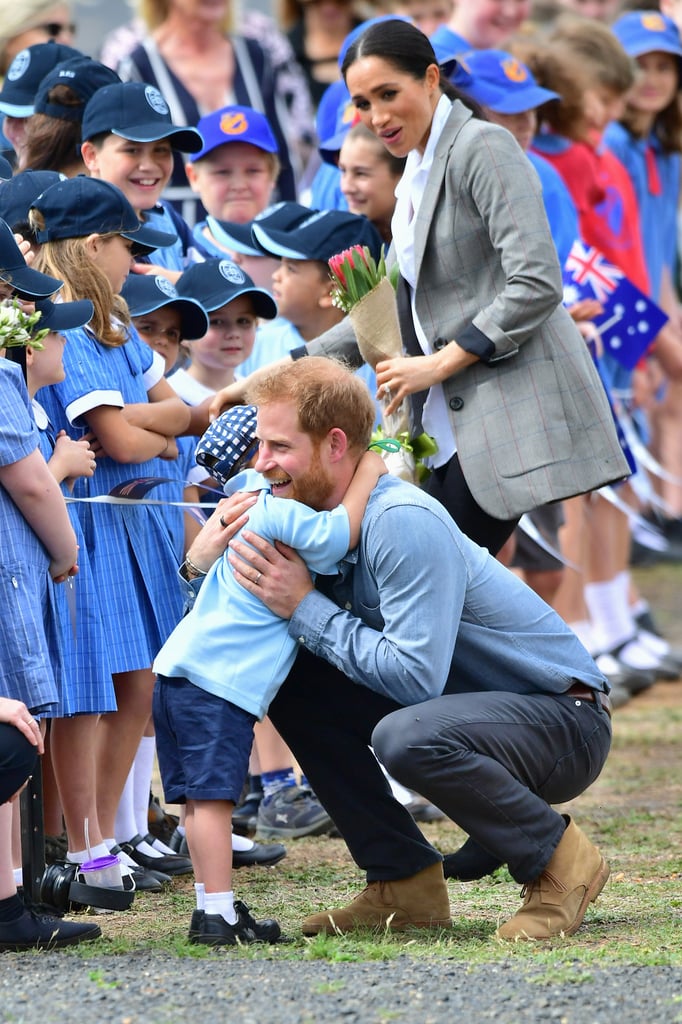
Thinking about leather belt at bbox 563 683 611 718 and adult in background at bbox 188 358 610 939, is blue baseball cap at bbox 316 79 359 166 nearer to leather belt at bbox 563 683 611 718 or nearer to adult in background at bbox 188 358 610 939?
adult in background at bbox 188 358 610 939

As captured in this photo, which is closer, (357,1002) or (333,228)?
(357,1002)

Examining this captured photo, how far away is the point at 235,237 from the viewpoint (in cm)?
575

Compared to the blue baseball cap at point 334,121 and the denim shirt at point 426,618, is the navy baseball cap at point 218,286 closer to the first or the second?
the blue baseball cap at point 334,121

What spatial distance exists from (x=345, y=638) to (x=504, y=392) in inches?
47.3

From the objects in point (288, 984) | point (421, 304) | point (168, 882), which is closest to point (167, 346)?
point (421, 304)

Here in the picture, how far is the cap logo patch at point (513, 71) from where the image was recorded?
20.0 ft

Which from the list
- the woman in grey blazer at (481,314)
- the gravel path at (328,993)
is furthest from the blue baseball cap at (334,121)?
the gravel path at (328,993)

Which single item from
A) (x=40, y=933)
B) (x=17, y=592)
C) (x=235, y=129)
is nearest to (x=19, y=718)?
(x=17, y=592)

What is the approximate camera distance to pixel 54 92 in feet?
17.5

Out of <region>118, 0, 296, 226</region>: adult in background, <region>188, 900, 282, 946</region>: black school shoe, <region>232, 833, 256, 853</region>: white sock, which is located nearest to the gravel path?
<region>188, 900, 282, 946</region>: black school shoe

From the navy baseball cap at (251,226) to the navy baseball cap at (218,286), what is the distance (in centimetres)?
48

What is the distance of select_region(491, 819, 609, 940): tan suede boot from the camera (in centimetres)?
370

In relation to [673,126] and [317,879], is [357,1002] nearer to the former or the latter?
[317,879]

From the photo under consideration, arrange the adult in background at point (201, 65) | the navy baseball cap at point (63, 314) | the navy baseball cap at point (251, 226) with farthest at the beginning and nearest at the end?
the adult in background at point (201, 65), the navy baseball cap at point (251, 226), the navy baseball cap at point (63, 314)
